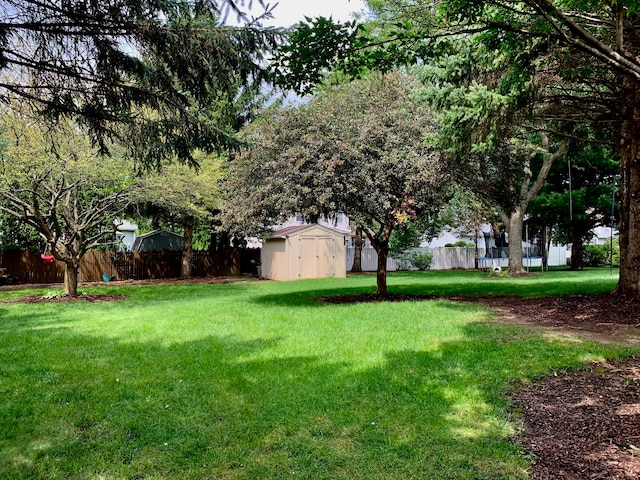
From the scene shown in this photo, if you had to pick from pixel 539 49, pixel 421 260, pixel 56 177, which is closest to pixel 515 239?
pixel 421 260

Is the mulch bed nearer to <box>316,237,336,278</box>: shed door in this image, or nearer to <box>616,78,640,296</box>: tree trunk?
<box>316,237,336,278</box>: shed door

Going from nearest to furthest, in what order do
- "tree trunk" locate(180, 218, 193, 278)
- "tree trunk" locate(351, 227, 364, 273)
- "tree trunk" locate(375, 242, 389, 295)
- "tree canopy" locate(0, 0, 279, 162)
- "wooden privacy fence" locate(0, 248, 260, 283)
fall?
"tree canopy" locate(0, 0, 279, 162) < "tree trunk" locate(375, 242, 389, 295) < "wooden privacy fence" locate(0, 248, 260, 283) < "tree trunk" locate(180, 218, 193, 278) < "tree trunk" locate(351, 227, 364, 273)

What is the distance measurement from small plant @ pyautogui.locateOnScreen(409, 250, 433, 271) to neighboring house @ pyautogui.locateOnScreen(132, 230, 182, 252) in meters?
13.1

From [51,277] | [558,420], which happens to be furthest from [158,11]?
[51,277]

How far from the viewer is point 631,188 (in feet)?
28.5

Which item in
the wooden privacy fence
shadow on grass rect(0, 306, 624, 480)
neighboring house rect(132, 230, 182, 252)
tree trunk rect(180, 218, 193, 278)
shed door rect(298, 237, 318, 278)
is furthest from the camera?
neighboring house rect(132, 230, 182, 252)

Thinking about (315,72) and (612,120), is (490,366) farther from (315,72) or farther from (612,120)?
(612,120)

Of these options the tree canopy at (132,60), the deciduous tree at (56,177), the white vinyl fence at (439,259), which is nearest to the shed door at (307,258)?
the white vinyl fence at (439,259)

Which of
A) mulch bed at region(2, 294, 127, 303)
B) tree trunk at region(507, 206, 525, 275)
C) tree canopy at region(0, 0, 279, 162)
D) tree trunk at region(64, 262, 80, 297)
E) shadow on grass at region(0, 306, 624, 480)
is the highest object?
tree canopy at region(0, 0, 279, 162)

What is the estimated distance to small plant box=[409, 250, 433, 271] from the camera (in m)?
26.0

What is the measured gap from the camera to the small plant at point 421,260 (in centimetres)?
2597

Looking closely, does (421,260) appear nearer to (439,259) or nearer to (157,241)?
(439,259)

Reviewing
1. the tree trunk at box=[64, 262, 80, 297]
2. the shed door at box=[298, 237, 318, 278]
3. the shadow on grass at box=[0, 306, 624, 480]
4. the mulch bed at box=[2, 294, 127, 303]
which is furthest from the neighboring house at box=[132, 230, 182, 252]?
the shadow on grass at box=[0, 306, 624, 480]

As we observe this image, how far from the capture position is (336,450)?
304cm
